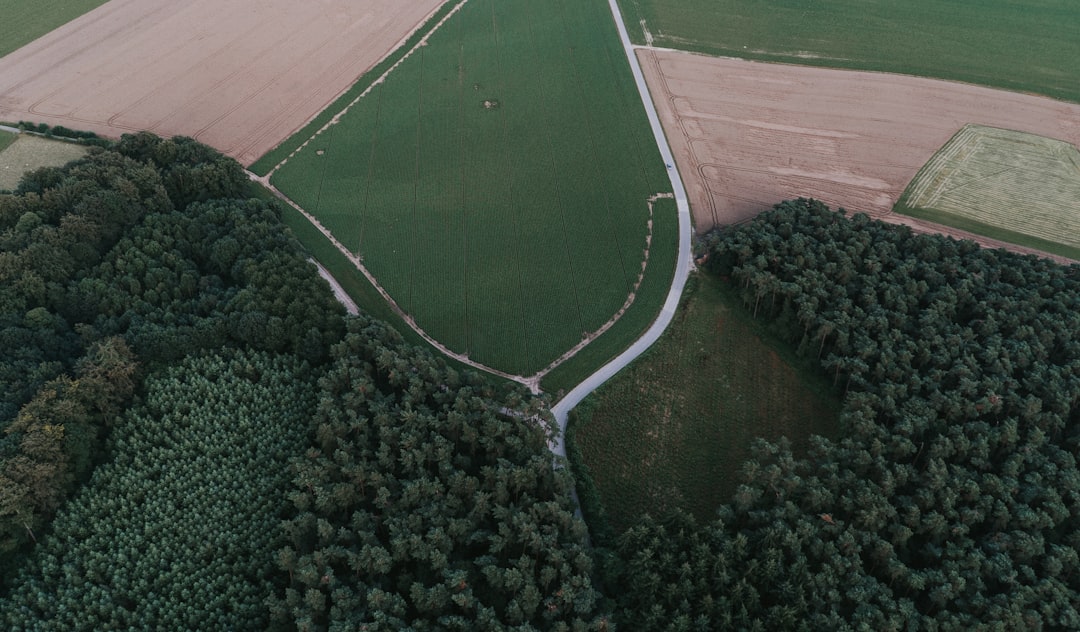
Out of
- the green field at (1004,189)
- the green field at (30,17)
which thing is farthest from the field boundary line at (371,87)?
the green field at (1004,189)

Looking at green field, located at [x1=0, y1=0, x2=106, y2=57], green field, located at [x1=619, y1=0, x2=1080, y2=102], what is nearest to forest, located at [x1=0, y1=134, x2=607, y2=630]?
green field, located at [x1=0, y1=0, x2=106, y2=57]

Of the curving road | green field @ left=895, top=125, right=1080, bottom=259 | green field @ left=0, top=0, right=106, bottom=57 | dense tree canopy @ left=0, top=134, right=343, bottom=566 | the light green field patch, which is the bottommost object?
green field @ left=895, top=125, right=1080, bottom=259

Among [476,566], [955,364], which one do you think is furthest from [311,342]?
[955,364]

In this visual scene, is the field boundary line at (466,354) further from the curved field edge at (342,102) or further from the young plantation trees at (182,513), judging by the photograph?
the young plantation trees at (182,513)

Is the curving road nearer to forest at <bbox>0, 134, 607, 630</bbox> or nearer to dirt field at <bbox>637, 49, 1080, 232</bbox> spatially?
dirt field at <bbox>637, 49, 1080, 232</bbox>

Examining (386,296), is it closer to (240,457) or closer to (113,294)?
(240,457)

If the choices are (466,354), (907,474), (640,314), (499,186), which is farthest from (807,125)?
(466,354)
